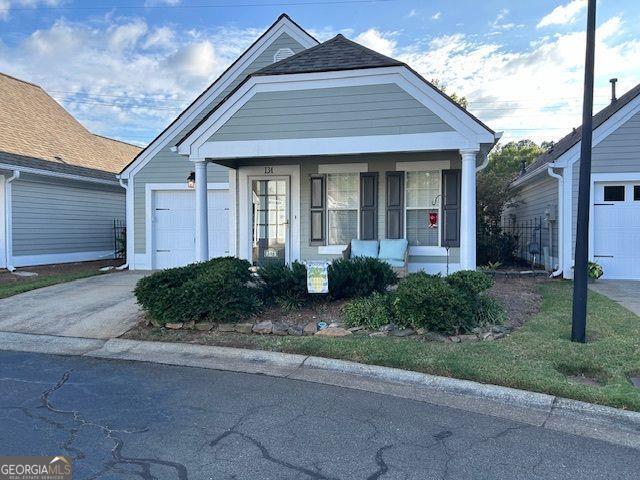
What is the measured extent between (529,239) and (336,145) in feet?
33.7

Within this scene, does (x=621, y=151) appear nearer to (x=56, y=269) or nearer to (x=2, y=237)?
(x=56, y=269)

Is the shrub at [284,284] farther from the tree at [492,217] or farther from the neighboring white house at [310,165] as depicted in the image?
the tree at [492,217]

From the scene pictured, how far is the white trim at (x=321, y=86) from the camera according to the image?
336 inches

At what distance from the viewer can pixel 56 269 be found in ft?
47.6

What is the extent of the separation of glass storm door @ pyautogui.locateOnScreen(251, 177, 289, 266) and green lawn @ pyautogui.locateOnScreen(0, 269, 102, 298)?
4.73 m

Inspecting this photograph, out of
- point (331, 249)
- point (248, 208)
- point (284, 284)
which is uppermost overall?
point (248, 208)

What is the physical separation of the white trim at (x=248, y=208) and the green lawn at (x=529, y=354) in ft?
15.3

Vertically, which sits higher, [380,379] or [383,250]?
[383,250]

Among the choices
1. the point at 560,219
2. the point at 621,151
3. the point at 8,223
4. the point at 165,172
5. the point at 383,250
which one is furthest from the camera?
the point at 165,172

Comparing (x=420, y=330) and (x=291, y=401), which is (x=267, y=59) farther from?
(x=291, y=401)

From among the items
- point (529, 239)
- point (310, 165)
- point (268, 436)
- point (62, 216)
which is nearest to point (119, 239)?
point (62, 216)

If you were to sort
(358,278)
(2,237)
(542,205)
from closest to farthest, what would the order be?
(358,278), (2,237), (542,205)

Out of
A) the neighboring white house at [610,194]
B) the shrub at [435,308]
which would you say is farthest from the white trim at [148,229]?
the neighboring white house at [610,194]

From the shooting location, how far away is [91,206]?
688 inches
